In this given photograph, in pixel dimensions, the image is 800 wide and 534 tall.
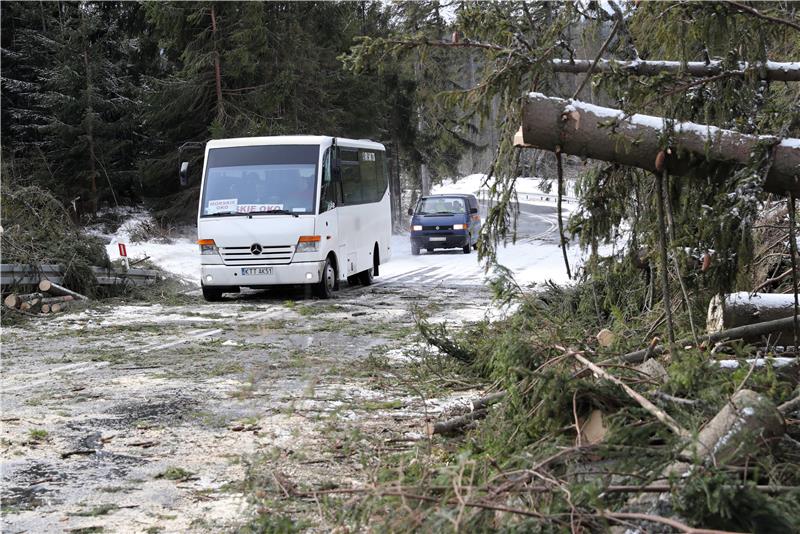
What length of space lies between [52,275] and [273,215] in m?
3.79

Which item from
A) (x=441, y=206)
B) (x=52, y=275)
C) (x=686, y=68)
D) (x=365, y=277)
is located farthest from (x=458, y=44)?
(x=441, y=206)

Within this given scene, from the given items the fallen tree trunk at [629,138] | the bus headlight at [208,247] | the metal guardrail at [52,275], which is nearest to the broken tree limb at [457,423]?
the fallen tree trunk at [629,138]

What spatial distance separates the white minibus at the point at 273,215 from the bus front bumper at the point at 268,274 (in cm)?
2

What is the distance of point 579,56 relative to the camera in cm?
686

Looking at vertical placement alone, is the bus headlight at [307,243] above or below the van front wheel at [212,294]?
above

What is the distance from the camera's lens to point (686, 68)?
19.6ft

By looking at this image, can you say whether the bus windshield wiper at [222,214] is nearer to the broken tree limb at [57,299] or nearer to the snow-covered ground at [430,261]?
the broken tree limb at [57,299]

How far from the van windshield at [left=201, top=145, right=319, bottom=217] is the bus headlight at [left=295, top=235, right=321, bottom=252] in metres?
0.52

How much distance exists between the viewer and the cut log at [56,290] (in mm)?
13922

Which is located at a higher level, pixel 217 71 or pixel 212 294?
pixel 217 71

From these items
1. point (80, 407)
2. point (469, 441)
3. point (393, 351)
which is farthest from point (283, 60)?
point (469, 441)

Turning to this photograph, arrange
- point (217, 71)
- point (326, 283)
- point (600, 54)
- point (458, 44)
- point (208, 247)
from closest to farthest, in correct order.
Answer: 1. point (600, 54)
2. point (458, 44)
3. point (208, 247)
4. point (326, 283)
5. point (217, 71)

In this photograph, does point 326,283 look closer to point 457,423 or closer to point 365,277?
point 365,277

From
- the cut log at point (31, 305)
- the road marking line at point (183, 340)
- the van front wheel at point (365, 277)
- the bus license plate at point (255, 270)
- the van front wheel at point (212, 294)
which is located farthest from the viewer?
the van front wheel at point (365, 277)
